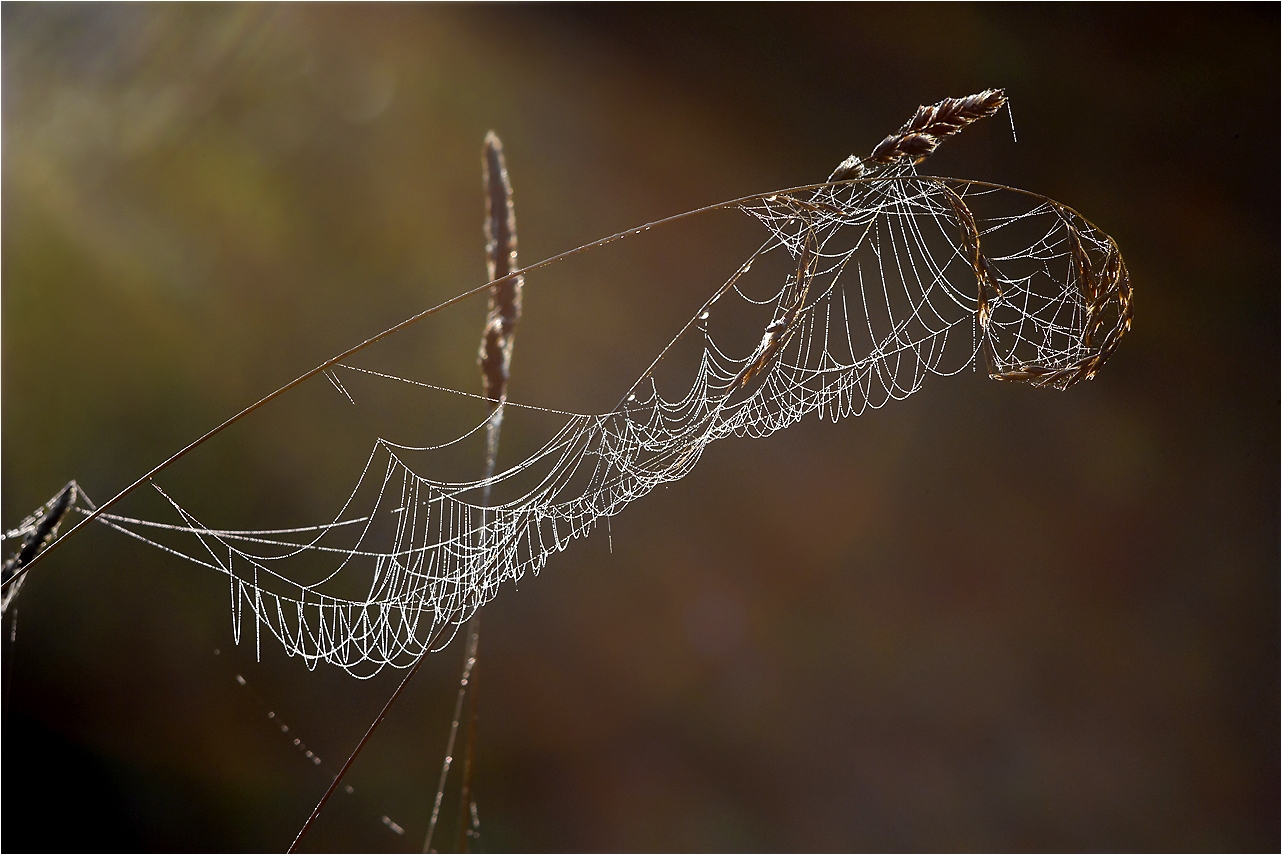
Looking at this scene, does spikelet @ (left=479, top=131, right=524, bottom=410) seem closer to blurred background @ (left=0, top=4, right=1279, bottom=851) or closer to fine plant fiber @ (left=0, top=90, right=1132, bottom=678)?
fine plant fiber @ (left=0, top=90, right=1132, bottom=678)

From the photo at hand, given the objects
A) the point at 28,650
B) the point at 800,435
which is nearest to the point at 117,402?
the point at 28,650

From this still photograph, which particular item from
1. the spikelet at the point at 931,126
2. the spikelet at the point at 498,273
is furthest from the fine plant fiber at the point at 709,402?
the spikelet at the point at 931,126

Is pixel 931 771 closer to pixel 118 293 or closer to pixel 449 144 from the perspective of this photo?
pixel 449 144

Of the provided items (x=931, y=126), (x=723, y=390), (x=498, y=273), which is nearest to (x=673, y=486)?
(x=723, y=390)

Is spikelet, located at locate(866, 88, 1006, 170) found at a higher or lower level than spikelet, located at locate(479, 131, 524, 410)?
higher

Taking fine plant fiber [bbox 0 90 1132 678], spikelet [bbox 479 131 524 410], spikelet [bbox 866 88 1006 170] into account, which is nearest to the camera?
spikelet [bbox 866 88 1006 170]

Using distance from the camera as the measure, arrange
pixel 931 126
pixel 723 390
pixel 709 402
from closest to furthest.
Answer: pixel 931 126 → pixel 709 402 → pixel 723 390

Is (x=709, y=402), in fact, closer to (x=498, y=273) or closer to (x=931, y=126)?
(x=498, y=273)

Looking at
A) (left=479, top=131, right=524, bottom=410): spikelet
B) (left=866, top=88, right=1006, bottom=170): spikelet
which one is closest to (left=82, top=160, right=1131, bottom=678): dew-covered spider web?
(left=479, top=131, right=524, bottom=410): spikelet
